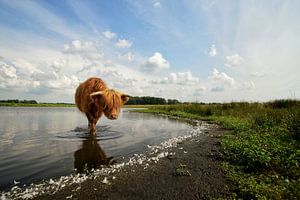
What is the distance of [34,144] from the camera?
8.21 metres

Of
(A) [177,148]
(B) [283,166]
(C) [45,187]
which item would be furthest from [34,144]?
(B) [283,166]

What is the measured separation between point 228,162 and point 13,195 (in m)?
4.80

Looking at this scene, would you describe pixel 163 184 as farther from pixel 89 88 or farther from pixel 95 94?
pixel 89 88

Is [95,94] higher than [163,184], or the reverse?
[95,94]

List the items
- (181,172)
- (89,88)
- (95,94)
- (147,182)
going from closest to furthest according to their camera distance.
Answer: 1. (147,182)
2. (181,172)
3. (95,94)
4. (89,88)

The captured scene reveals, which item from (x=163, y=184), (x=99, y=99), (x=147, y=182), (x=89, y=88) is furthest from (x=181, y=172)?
(x=89, y=88)

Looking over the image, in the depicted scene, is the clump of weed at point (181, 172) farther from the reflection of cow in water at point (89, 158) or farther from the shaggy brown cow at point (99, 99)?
the shaggy brown cow at point (99, 99)

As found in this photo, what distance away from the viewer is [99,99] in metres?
9.64

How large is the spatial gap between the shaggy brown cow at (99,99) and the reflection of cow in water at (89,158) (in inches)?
77.9

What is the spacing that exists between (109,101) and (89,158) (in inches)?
134

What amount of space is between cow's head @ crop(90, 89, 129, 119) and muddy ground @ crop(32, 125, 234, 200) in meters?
3.90

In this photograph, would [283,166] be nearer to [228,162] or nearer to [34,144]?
[228,162]

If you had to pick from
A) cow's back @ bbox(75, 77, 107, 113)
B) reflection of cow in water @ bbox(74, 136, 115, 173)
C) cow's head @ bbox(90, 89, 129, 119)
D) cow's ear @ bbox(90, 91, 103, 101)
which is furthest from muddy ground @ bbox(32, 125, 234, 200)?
cow's back @ bbox(75, 77, 107, 113)

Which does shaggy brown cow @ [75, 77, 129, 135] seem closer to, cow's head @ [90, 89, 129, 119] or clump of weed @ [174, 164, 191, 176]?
cow's head @ [90, 89, 129, 119]
